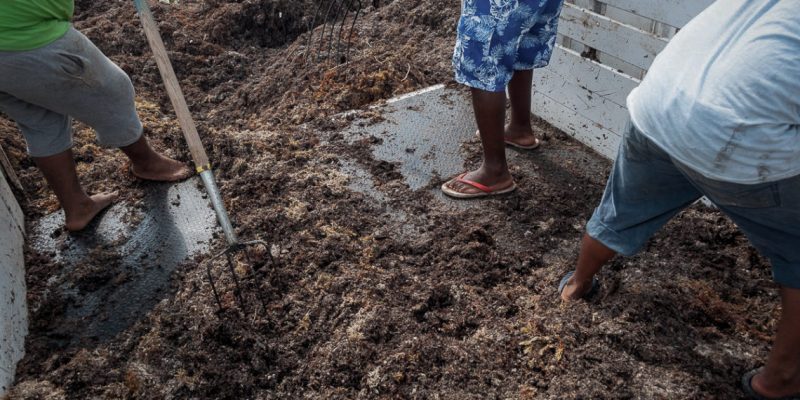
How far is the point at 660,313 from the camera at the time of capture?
2.12 metres

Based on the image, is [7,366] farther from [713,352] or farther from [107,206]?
[713,352]

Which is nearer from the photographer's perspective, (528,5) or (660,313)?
(660,313)

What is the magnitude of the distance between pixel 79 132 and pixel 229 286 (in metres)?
2.12

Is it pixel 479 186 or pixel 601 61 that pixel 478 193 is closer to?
pixel 479 186

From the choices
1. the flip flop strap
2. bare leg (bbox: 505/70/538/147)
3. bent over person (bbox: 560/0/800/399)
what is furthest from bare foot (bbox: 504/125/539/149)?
bent over person (bbox: 560/0/800/399)

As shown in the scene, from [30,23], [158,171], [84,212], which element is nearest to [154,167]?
[158,171]

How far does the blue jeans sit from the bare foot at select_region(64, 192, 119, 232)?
2.54m

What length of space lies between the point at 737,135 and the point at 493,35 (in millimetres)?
1393

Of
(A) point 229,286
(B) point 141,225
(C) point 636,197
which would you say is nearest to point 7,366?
(A) point 229,286

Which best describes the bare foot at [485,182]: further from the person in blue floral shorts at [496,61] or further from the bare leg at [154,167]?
the bare leg at [154,167]

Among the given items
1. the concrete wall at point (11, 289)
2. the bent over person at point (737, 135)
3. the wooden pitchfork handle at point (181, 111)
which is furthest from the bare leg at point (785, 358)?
the concrete wall at point (11, 289)

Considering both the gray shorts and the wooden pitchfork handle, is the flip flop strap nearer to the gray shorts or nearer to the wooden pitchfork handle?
the wooden pitchfork handle

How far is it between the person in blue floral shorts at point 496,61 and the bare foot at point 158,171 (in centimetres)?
159

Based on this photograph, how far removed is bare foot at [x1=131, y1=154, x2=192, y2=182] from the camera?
3.17 m
